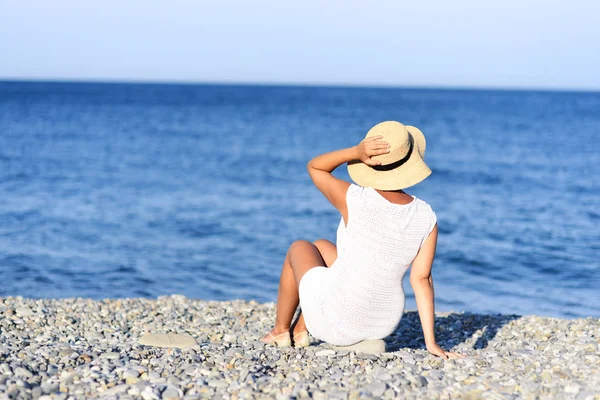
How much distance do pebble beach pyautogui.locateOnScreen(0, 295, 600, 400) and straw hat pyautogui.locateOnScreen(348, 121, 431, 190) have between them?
1262 millimetres

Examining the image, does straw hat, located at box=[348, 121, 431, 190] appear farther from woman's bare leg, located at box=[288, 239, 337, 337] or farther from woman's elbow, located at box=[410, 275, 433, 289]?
woman's bare leg, located at box=[288, 239, 337, 337]

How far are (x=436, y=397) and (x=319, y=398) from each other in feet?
2.34

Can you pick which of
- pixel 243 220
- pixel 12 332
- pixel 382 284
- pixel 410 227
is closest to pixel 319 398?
pixel 382 284

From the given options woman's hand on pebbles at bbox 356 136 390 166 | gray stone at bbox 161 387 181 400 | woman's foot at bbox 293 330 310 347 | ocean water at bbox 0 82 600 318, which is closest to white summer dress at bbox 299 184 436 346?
woman's hand on pebbles at bbox 356 136 390 166

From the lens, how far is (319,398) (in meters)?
4.04

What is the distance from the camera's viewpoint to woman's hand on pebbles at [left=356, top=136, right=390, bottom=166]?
426 cm

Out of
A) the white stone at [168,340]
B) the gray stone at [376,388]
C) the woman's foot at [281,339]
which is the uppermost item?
the gray stone at [376,388]

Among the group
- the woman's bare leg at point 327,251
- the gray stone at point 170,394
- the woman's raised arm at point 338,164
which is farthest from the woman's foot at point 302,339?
the gray stone at point 170,394

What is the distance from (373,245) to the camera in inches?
179

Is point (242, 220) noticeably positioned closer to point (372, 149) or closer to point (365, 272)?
point (365, 272)

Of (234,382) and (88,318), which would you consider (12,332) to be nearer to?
(88,318)

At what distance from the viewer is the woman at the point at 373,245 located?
14.5ft

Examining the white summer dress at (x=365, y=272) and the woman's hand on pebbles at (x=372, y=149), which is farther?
the white summer dress at (x=365, y=272)

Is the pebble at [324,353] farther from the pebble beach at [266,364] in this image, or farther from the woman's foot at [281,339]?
the woman's foot at [281,339]
